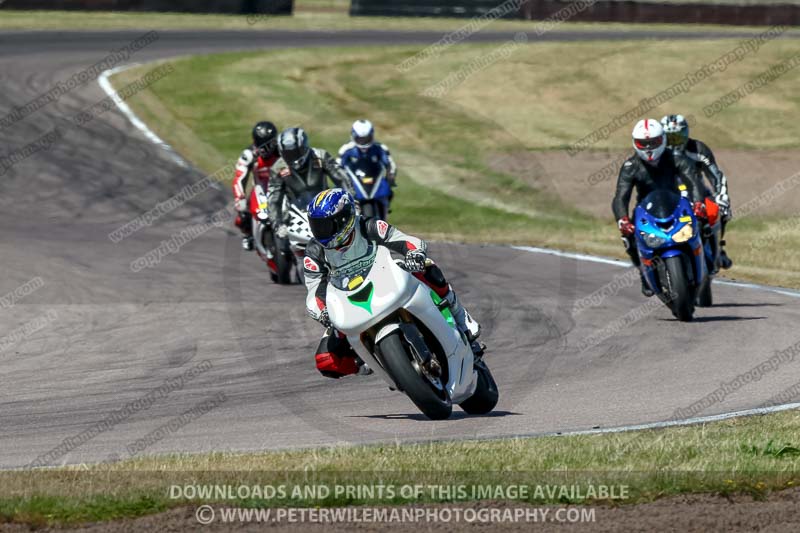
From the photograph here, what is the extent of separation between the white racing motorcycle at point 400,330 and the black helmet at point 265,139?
31.2ft

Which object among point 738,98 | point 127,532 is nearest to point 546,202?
point 738,98

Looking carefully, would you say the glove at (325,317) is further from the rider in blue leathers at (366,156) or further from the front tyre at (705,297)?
the rider in blue leathers at (366,156)

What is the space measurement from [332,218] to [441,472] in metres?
1.97

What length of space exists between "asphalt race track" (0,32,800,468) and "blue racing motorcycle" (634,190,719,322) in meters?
0.35

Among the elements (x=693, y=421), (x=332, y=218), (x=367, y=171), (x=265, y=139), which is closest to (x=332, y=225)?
(x=332, y=218)

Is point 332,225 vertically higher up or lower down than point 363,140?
higher up

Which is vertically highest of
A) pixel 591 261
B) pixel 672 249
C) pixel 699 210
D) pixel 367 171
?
pixel 699 210

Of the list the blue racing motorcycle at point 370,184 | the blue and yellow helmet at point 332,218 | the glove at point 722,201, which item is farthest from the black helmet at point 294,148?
the blue and yellow helmet at point 332,218

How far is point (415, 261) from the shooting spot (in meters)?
9.06

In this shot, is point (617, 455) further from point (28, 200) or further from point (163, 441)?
point (28, 200)

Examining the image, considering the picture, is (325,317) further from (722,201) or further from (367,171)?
(367,171)

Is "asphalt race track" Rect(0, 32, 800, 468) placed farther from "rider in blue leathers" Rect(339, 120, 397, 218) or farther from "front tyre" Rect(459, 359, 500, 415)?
"rider in blue leathers" Rect(339, 120, 397, 218)

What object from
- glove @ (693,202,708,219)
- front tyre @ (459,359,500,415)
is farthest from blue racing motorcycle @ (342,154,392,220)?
front tyre @ (459,359,500,415)

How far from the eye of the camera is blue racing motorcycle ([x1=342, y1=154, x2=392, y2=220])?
1995cm
